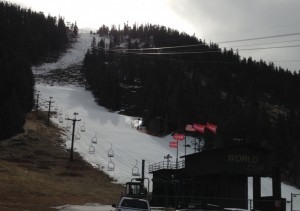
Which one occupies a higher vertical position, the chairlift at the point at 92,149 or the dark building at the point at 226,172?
the chairlift at the point at 92,149

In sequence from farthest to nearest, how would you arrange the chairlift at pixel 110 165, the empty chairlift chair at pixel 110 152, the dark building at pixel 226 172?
the empty chairlift chair at pixel 110 152
the chairlift at pixel 110 165
the dark building at pixel 226 172

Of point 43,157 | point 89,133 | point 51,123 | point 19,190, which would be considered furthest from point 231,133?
point 19,190

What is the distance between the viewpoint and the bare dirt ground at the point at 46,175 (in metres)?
47.0

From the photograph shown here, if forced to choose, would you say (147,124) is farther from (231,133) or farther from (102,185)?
(102,185)

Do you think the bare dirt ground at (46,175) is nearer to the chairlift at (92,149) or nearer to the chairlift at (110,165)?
the chairlift at (110,165)

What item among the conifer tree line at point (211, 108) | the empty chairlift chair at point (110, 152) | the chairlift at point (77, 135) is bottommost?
the empty chairlift chair at point (110, 152)

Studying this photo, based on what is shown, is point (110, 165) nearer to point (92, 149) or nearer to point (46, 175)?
point (92, 149)

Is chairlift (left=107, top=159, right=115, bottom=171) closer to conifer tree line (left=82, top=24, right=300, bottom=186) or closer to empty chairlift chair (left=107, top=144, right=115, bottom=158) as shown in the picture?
empty chairlift chair (left=107, top=144, right=115, bottom=158)

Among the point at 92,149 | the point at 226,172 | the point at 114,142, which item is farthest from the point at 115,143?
the point at 226,172

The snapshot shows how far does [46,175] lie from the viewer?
64312 millimetres

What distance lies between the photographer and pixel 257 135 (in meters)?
120

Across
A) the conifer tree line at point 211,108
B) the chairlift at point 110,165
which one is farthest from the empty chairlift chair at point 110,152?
the conifer tree line at point 211,108

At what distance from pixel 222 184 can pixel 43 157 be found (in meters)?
37.0

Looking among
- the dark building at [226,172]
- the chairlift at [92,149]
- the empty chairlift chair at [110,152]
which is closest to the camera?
the dark building at [226,172]
